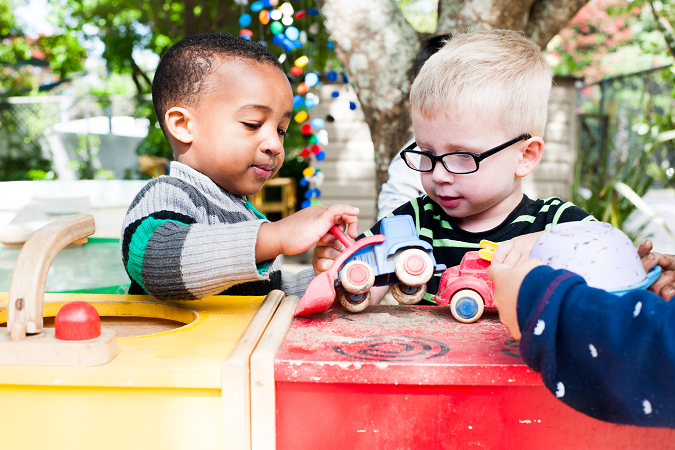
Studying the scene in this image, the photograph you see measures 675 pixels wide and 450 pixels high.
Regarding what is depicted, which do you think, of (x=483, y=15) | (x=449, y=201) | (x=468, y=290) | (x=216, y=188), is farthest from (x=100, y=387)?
(x=483, y=15)

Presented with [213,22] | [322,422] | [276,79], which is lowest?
[322,422]

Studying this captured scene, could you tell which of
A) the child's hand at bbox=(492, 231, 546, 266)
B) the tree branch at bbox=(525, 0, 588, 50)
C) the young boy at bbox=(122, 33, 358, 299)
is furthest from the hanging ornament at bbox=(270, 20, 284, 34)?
the child's hand at bbox=(492, 231, 546, 266)

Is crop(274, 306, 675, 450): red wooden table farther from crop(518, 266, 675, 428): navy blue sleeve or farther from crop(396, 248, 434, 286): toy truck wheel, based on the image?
crop(396, 248, 434, 286): toy truck wheel

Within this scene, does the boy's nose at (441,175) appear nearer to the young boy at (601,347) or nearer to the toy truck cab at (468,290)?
the toy truck cab at (468,290)

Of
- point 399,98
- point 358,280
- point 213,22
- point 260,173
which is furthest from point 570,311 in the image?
point 213,22

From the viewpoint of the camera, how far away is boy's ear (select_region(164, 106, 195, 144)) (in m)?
1.35

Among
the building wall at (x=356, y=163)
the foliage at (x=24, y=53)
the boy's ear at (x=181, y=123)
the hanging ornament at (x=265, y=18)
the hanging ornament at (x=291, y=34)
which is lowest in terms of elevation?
the building wall at (x=356, y=163)

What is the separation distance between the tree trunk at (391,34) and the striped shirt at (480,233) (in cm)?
121

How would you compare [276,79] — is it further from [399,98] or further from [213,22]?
[213,22]

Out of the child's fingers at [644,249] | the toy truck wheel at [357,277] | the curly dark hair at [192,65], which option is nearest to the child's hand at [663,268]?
the child's fingers at [644,249]

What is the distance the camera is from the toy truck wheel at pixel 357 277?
0.95 meters

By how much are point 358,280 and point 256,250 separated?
21 centimetres

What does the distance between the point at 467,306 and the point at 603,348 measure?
1.17 feet

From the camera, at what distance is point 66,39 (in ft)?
36.9
